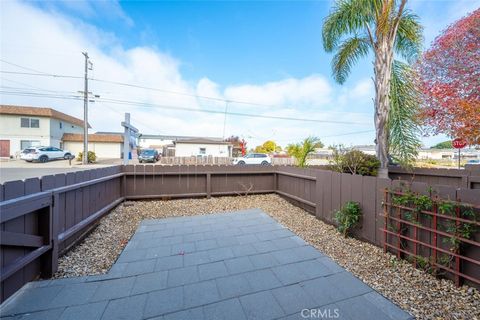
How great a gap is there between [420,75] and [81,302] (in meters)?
6.85

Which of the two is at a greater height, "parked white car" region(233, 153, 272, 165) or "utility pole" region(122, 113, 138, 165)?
"utility pole" region(122, 113, 138, 165)

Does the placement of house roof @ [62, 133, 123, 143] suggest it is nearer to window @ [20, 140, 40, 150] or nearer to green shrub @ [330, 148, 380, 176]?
window @ [20, 140, 40, 150]

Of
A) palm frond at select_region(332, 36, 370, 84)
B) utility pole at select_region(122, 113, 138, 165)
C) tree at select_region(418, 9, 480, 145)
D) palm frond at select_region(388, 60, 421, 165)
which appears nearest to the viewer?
tree at select_region(418, 9, 480, 145)

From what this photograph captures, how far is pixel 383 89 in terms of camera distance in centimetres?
471

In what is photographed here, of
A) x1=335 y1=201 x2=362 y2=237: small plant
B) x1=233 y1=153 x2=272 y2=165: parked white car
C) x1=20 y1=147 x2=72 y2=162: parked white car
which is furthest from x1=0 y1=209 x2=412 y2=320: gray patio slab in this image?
x1=20 y1=147 x2=72 y2=162: parked white car

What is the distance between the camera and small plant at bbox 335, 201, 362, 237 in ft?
10.8

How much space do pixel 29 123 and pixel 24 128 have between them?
652 millimetres

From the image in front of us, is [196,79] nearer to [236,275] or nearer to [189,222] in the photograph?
[189,222]

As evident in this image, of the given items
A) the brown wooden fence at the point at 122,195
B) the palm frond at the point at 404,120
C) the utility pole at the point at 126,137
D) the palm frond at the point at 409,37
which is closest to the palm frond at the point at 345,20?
the palm frond at the point at 409,37

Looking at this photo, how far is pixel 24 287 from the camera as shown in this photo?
1.93 metres

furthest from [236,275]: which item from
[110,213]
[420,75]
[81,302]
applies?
[420,75]

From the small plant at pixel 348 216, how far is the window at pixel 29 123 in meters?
28.4

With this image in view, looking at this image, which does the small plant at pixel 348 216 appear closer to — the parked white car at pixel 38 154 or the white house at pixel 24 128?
the parked white car at pixel 38 154

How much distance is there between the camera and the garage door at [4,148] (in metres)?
19.5
